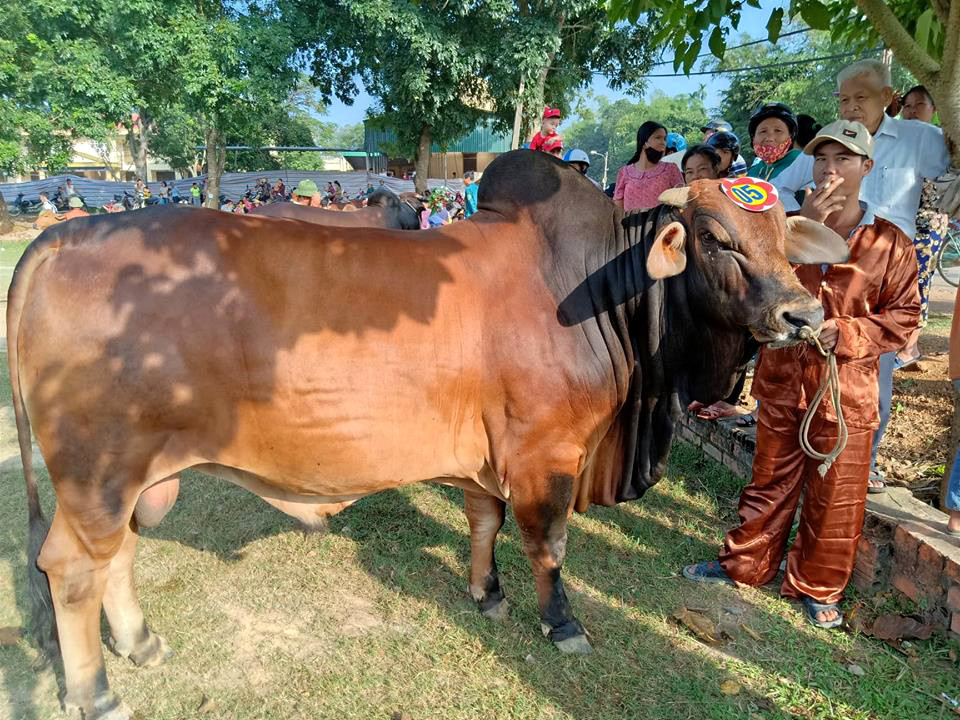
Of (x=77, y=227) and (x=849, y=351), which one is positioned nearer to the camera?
(x=77, y=227)

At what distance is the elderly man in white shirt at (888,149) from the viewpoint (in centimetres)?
380

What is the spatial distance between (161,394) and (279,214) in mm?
2312

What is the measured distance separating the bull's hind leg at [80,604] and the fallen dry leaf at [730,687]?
7.72 ft

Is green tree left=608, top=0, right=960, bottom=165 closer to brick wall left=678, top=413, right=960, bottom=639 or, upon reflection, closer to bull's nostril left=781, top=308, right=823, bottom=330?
bull's nostril left=781, top=308, right=823, bottom=330

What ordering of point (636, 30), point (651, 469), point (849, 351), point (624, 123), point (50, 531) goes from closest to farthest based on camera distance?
point (50, 531) < point (849, 351) < point (651, 469) < point (636, 30) < point (624, 123)

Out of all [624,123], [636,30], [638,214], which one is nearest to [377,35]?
[636,30]

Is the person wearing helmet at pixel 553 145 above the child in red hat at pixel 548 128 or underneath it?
underneath

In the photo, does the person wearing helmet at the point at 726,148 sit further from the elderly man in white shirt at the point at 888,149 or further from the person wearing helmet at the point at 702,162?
the elderly man in white shirt at the point at 888,149

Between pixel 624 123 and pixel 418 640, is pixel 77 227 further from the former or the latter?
pixel 624 123

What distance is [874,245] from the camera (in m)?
2.97

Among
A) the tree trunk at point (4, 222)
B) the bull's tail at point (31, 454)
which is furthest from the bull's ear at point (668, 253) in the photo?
the tree trunk at point (4, 222)

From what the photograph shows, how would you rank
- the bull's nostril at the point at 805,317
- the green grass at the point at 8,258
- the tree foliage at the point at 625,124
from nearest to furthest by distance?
the bull's nostril at the point at 805,317, the green grass at the point at 8,258, the tree foliage at the point at 625,124

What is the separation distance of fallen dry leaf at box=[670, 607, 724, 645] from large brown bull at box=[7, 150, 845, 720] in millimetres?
499

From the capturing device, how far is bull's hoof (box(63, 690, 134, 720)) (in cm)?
262
